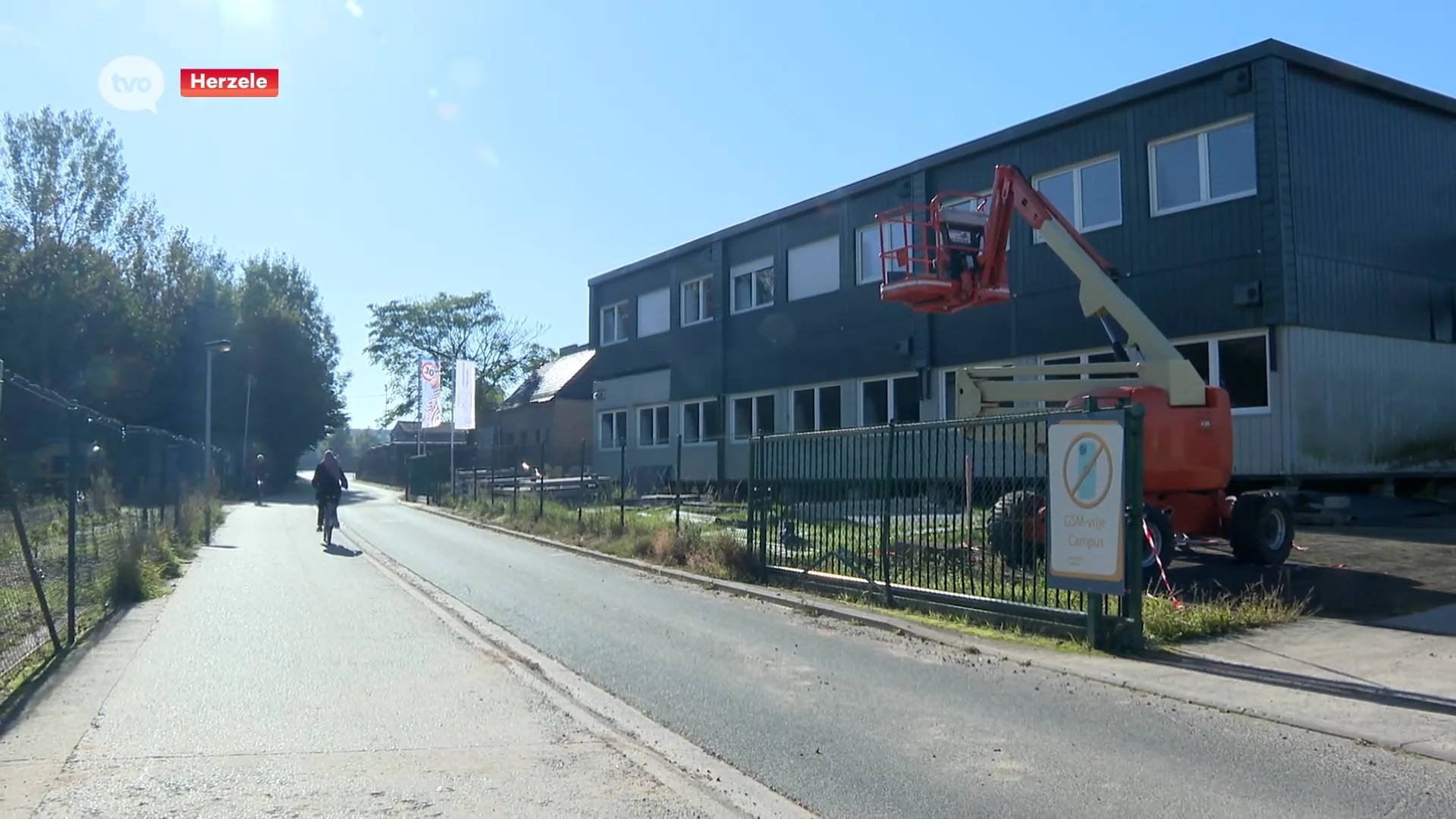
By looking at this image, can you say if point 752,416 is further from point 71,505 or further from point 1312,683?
point 1312,683

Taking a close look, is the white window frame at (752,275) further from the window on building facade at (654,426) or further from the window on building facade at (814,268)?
the window on building facade at (654,426)

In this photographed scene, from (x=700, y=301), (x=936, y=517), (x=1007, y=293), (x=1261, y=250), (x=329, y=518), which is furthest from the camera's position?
(x=700, y=301)

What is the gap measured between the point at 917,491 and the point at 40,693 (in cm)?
782

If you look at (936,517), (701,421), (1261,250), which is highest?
(1261,250)

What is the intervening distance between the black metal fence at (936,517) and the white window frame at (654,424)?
21987mm

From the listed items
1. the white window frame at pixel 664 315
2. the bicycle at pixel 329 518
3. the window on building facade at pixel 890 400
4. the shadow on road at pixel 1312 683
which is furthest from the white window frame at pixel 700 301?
the shadow on road at pixel 1312 683

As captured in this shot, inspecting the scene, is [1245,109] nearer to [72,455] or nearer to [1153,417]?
[1153,417]

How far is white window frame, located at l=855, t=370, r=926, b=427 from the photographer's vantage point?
26859 mm

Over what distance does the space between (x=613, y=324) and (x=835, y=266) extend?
532 inches

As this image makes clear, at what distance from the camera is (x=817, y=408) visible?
98.8ft

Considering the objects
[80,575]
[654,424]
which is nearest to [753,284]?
[654,424]

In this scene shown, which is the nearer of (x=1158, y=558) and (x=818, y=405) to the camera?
(x=1158, y=558)

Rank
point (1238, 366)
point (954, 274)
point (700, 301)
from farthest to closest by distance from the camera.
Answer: point (700, 301), point (1238, 366), point (954, 274)

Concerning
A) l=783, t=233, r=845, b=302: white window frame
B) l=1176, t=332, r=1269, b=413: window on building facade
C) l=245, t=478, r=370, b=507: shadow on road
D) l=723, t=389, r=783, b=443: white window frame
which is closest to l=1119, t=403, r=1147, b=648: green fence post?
l=1176, t=332, r=1269, b=413: window on building facade
